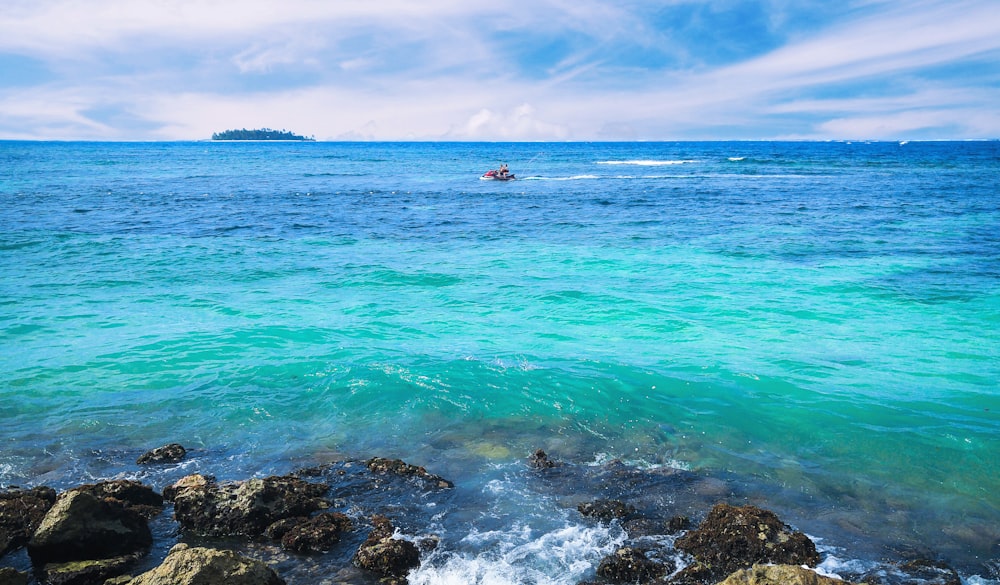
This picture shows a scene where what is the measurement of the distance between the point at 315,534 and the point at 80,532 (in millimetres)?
2634

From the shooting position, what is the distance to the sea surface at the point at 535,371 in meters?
9.34

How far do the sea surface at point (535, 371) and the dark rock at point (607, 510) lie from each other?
25 centimetres

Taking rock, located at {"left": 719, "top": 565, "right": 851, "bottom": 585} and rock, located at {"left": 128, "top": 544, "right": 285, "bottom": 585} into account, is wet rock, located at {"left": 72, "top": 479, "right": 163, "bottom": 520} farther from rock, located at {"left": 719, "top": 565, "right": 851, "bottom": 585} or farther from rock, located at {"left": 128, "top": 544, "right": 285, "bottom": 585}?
rock, located at {"left": 719, "top": 565, "right": 851, "bottom": 585}

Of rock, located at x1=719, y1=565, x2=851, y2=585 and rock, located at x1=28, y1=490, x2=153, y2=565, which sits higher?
rock, located at x1=719, y1=565, x2=851, y2=585

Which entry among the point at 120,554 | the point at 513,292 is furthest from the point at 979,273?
the point at 120,554

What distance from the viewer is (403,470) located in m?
9.99

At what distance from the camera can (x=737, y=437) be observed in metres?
11.5

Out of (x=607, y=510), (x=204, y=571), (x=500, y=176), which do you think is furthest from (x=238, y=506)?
(x=500, y=176)

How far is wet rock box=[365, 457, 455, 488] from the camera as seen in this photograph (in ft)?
31.9

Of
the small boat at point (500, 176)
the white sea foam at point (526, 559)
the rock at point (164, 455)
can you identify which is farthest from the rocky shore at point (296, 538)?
the small boat at point (500, 176)

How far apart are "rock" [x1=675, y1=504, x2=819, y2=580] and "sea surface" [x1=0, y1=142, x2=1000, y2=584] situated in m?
0.42

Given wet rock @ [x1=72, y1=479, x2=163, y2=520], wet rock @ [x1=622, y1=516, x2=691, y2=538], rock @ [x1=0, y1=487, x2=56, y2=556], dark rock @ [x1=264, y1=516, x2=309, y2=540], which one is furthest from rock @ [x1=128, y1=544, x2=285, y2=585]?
wet rock @ [x1=622, y1=516, x2=691, y2=538]

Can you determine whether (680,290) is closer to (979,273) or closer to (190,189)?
(979,273)

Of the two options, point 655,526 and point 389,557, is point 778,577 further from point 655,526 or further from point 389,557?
point 389,557
